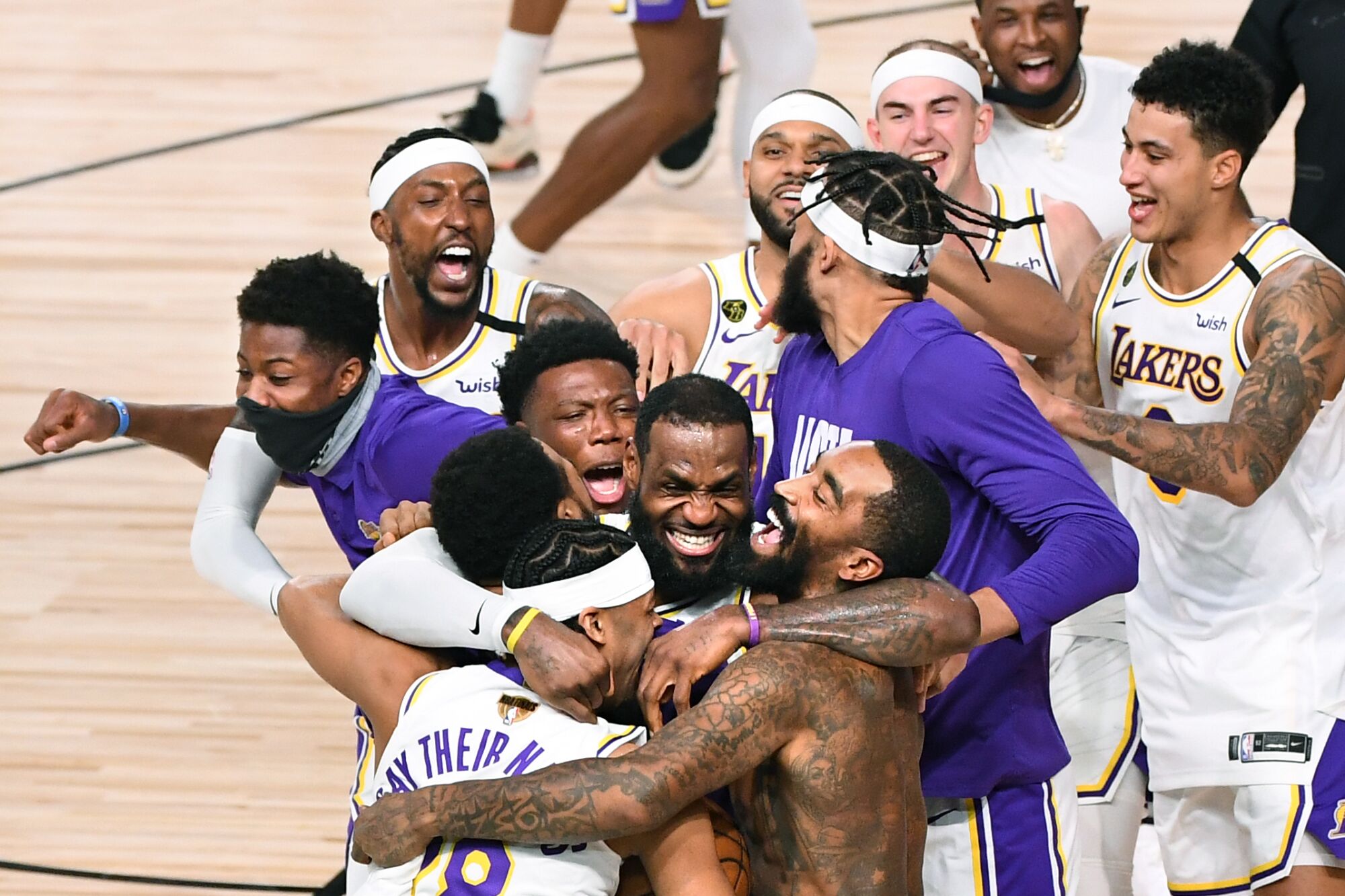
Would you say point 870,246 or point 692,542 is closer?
point 692,542

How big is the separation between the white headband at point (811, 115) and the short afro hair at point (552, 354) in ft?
2.78

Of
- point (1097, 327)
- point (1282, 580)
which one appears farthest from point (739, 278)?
point (1282, 580)

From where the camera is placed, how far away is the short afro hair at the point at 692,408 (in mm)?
3531

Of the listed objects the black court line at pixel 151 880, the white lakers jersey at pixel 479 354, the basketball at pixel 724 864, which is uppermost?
the white lakers jersey at pixel 479 354

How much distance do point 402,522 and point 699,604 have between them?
1.93 feet

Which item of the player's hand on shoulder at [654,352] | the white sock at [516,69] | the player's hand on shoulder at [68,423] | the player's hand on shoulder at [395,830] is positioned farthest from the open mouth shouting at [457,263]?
the white sock at [516,69]

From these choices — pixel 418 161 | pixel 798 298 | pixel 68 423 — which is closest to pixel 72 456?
pixel 68 423

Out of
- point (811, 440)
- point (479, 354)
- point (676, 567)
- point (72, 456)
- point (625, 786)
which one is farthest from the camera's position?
point (72, 456)

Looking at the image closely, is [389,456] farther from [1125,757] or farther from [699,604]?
[1125,757]

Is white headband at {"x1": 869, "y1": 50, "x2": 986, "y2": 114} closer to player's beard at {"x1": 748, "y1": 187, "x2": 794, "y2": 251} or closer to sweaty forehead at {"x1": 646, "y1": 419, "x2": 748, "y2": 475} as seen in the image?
player's beard at {"x1": 748, "y1": 187, "x2": 794, "y2": 251}

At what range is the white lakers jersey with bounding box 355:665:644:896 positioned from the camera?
9.92 feet

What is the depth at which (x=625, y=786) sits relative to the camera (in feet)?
9.53

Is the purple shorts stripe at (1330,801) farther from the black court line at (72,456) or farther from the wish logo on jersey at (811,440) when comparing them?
the black court line at (72,456)

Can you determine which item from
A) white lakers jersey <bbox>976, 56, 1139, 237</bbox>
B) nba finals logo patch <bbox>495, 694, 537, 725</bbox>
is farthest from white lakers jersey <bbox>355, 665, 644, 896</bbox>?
white lakers jersey <bbox>976, 56, 1139, 237</bbox>
